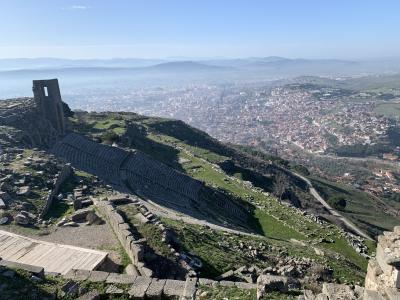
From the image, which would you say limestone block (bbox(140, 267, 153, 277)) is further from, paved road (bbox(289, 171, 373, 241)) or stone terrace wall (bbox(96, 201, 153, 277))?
paved road (bbox(289, 171, 373, 241))

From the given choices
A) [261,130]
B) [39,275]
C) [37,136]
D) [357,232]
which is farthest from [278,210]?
[261,130]

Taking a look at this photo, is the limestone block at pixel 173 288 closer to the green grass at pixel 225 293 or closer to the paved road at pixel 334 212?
the green grass at pixel 225 293

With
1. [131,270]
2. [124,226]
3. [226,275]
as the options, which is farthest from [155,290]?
[124,226]

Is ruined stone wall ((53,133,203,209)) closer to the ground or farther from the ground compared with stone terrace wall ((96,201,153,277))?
closer to the ground

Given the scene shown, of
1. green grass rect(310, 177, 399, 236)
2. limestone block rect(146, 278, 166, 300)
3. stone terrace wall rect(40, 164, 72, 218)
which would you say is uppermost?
limestone block rect(146, 278, 166, 300)

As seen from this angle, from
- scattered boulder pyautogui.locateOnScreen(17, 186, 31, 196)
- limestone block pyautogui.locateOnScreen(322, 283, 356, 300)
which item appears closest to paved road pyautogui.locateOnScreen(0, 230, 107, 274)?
scattered boulder pyautogui.locateOnScreen(17, 186, 31, 196)

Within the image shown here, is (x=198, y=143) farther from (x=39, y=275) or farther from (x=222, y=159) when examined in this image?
(x=39, y=275)

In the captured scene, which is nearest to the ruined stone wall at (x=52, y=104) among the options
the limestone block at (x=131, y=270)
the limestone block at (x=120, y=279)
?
the limestone block at (x=131, y=270)
